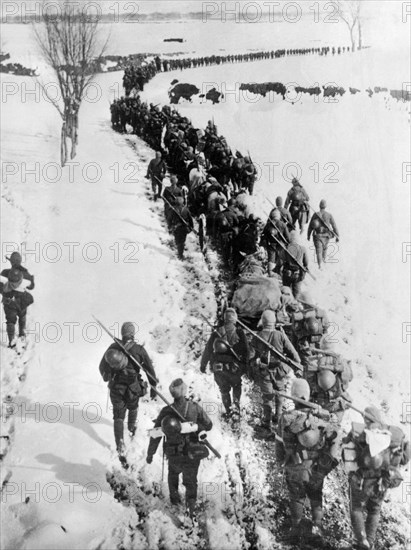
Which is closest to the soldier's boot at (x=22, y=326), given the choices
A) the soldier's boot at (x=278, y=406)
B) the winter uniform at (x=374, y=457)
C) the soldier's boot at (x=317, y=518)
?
the soldier's boot at (x=278, y=406)

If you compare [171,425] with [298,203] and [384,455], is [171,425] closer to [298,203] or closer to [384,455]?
[384,455]

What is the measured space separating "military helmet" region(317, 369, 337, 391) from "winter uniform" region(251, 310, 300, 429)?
471mm

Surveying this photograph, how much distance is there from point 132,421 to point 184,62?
5391 millimetres

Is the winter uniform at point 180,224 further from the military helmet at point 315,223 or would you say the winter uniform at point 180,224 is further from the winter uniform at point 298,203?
the military helmet at point 315,223

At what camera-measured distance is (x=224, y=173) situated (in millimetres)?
11266


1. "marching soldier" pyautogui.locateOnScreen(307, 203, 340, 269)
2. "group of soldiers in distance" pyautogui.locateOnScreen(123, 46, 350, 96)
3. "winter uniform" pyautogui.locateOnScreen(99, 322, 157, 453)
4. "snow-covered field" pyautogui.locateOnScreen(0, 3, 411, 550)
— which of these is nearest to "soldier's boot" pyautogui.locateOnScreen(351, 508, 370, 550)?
"snow-covered field" pyautogui.locateOnScreen(0, 3, 411, 550)

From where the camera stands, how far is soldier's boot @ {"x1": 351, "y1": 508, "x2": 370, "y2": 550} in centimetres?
533

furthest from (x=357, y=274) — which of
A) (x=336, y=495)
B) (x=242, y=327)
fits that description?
(x=336, y=495)

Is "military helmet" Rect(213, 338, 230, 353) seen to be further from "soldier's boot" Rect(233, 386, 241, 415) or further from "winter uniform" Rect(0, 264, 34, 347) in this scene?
"winter uniform" Rect(0, 264, 34, 347)

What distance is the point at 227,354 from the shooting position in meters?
6.23

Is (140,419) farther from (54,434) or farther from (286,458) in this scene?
(286,458)

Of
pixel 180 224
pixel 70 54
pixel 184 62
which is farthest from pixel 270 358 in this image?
pixel 70 54

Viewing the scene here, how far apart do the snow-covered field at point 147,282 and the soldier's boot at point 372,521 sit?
1.97 feet

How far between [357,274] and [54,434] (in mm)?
4435
